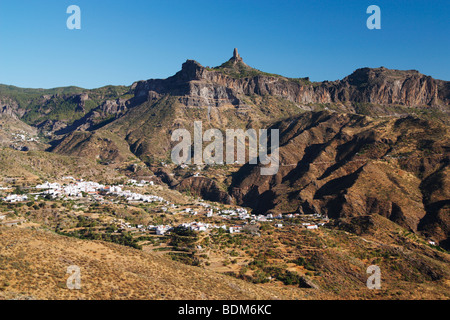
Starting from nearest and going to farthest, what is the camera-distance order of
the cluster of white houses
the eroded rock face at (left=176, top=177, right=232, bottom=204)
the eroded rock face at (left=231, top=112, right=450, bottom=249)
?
1. the eroded rock face at (left=231, top=112, right=450, bottom=249)
2. the cluster of white houses
3. the eroded rock face at (left=176, top=177, right=232, bottom=204)

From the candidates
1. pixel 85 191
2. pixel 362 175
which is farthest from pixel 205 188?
pixel 362 175

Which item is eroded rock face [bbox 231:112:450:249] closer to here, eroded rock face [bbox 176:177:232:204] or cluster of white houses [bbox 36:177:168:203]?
eroded rock face [bbox 176:177:232:204]

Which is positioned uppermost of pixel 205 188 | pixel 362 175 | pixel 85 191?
pixel 362 175

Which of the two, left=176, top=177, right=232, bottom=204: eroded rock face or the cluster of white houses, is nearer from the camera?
the cluster of white houses

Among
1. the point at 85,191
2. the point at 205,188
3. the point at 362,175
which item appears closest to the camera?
the point at 85,191

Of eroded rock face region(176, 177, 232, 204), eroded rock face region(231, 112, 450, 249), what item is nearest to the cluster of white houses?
eroded rock face region(176, 177, 232, 204)

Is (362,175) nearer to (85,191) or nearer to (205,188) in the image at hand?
(205,188)

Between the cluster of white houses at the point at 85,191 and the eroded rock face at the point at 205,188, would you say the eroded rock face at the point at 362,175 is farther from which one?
the cluster of white houses at the point at 85,191

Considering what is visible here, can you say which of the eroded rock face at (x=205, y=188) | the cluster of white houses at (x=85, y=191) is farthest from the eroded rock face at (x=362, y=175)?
the cluster of white houses at (x=85, y=191)

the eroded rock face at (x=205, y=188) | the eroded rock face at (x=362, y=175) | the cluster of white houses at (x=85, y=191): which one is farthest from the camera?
the eroded rock face at (x=205, y=188)
